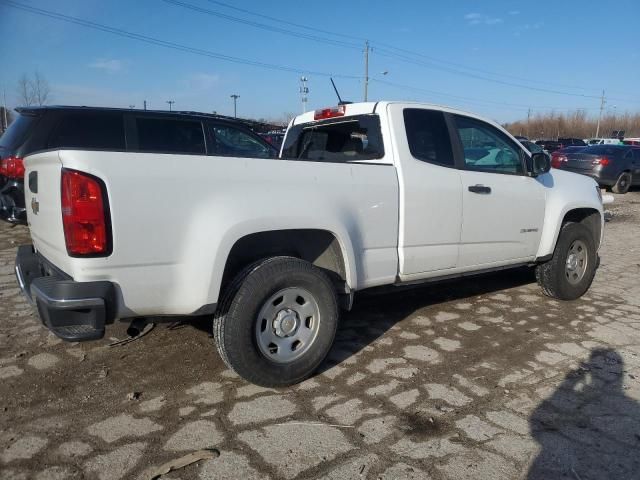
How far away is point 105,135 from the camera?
6.32m

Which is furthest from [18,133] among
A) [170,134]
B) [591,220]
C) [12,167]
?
[591,220]

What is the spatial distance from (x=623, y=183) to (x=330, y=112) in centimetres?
1536

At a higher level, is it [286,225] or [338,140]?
[338,140]


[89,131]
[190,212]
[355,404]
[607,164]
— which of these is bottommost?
[355,404]

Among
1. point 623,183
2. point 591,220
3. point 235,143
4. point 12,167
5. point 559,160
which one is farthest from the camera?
point 623,183

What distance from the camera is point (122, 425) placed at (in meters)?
2.81

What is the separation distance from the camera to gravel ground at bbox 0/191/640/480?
2514 mm

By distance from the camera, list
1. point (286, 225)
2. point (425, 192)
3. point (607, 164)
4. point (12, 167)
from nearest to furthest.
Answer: point (286, 225), point (425, 192), point (12, 167), point (607, 164)

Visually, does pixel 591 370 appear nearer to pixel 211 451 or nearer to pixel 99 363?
pixel 211 451

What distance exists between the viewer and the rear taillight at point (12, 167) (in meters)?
5.70

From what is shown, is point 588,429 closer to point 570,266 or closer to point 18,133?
point 570,266

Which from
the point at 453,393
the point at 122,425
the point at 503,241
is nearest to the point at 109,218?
the point at 122,425

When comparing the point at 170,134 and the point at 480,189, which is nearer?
the point at 480,189

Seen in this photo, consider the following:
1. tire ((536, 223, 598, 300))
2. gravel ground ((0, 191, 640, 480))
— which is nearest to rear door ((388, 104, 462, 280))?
gravel ground ((0, 191, 640, 480))
